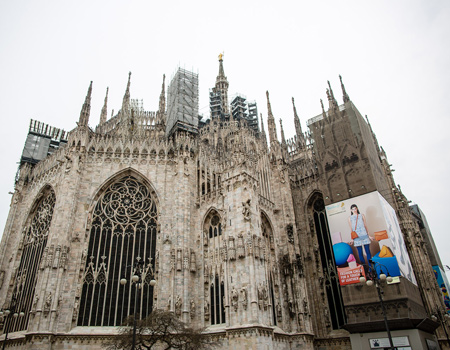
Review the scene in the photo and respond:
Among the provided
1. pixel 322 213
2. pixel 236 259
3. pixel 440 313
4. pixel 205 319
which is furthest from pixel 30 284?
pixel 440 313

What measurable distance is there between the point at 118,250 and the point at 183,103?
17.9 meters

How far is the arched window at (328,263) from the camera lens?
2762cm

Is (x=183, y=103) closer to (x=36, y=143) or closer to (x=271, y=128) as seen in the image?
(x=271, y=128)

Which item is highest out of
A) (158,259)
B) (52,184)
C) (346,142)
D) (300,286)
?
(346,142)

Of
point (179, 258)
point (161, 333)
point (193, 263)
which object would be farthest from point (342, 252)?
point (161, 333)

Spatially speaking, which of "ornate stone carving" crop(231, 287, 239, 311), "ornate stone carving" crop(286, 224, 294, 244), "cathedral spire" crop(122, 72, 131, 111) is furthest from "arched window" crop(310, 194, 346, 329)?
"cathedral spire" crop(122, 72, 131, 111)

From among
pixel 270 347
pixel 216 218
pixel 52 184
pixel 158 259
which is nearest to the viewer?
pixel 270 347

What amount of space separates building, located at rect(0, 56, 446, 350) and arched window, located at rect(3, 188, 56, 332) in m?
0.13

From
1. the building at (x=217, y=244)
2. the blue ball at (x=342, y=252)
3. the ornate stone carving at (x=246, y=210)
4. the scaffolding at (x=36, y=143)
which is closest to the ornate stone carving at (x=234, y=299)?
the building at (x=217, y=244)

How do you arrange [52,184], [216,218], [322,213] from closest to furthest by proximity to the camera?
[216,218], [52,184], [322,213]

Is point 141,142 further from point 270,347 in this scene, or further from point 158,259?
point 270,347

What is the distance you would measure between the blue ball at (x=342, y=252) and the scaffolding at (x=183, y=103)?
16862 mm

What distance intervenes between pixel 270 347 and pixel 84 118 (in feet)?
75.6

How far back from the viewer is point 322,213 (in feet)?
105
